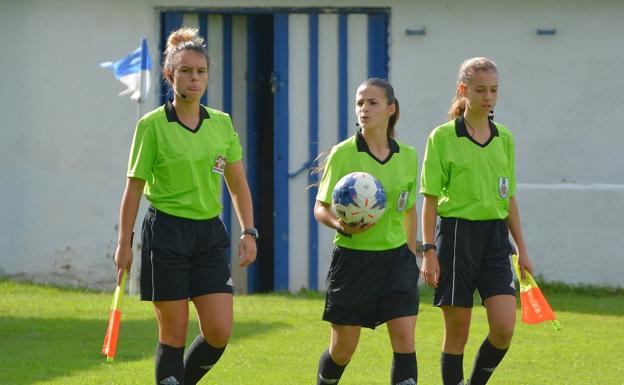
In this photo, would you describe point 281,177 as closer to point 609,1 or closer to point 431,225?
point 609,1

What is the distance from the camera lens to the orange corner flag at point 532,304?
27.4 ft

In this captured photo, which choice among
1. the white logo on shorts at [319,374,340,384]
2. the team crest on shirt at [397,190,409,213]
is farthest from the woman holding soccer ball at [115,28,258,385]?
the team crest on shirt at [397,190,409,213]

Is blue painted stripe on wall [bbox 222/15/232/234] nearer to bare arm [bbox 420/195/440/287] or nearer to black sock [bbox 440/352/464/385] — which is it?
black sock [bbox 440/352/464/385]

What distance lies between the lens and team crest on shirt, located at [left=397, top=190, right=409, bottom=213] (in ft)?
25.3

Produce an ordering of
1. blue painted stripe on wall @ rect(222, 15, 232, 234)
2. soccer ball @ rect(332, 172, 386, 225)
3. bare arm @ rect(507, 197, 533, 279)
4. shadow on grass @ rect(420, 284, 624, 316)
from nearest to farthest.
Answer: soccer ball @ rect(332, 172, 386, 225) → bare arm @ rect(507, 197, 533, 279) → shadow on grass @ rect(420, 284, 624, 316) → blue painted stripe on wall @ rect(222, 15, 232, 234)

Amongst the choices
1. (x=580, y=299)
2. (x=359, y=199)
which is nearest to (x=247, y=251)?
(x=359, y=199)

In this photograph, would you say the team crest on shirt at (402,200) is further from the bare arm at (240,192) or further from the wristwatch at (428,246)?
the bare arm at (240,192)

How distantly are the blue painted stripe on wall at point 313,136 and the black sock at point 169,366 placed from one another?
302 inches

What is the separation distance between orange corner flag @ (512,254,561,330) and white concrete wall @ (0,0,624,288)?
6550 mm

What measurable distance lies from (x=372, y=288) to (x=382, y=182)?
0.56 m

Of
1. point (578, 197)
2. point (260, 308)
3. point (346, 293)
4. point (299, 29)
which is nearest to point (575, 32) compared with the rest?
point (578, 197)

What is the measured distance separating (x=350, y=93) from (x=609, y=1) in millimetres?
2842

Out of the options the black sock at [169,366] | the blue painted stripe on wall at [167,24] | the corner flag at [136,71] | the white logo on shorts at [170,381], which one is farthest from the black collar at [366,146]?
the blue painted stripe on wall at [167,24]

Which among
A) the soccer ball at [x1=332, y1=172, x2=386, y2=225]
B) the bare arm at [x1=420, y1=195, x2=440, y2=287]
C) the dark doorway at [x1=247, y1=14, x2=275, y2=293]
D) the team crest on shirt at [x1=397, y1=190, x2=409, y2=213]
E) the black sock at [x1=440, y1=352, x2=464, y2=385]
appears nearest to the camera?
the soccer ball at [x1=332, y1=172, x2=386, y2=225]
